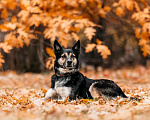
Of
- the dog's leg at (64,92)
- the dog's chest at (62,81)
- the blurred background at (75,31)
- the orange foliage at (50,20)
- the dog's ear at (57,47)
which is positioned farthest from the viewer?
the blurred background at (75,31)

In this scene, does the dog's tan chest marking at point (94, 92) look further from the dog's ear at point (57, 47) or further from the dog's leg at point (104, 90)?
the dog's ear at point (57, 47)

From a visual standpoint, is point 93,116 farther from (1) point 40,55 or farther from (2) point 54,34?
(1) point 40,55

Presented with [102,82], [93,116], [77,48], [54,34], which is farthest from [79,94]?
[54,34]

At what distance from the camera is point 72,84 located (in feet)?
18.6

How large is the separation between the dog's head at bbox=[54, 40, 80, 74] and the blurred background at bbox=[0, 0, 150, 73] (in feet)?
6.58

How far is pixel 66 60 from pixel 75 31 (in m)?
6.65

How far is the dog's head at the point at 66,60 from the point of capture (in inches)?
219

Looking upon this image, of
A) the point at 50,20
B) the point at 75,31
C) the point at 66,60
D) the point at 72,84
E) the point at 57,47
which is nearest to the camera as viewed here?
the point at 66,60

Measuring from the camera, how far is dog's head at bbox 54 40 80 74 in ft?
18.3

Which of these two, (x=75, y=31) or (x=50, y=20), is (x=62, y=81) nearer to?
(x=50, y=20)

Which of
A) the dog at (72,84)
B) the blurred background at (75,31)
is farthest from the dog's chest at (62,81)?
the blurred background at (75,31)

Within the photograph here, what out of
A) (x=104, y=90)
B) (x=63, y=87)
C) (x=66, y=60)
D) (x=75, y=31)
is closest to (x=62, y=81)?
(x=63, y=87)

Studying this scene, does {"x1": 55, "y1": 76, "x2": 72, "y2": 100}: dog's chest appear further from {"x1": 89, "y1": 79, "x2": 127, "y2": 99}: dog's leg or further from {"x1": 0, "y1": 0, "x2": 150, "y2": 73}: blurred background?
{"x1": 0, "y1": 0, "x2": 150, "y2": 73}: blurred background

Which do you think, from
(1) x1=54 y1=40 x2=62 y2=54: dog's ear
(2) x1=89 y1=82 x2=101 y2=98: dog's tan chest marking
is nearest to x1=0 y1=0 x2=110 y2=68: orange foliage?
(1) x1=54 y1=40 x2=62 y2=54: dog's ear
